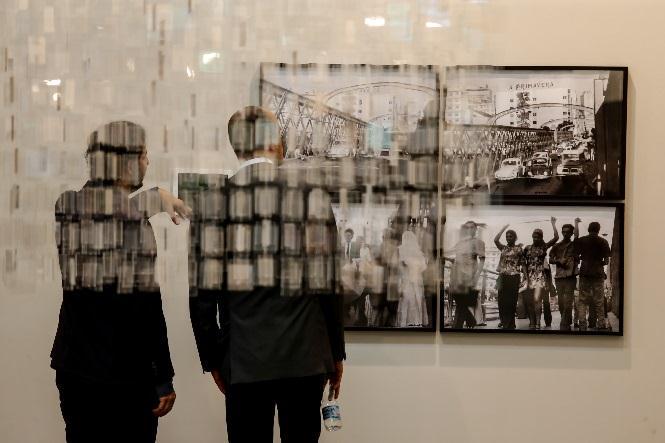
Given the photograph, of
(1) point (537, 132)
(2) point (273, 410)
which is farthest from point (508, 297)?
(2) point (273, 410)

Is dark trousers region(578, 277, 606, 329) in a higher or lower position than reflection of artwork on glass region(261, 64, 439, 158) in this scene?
lower

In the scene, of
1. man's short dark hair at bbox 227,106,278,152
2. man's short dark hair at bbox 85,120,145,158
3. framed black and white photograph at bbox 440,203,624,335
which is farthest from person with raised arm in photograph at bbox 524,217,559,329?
man's short dark hair at bbox 85,120,145,158

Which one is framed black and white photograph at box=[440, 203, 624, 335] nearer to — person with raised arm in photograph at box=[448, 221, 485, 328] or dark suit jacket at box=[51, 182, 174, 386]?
person with raised arm in photograph at box=[448, 221, 485, 328]

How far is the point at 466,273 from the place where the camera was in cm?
126

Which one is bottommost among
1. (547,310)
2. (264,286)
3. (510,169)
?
(547,310)

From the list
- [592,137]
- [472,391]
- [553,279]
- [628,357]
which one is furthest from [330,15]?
[628,357]

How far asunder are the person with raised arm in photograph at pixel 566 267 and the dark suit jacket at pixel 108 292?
830 mm

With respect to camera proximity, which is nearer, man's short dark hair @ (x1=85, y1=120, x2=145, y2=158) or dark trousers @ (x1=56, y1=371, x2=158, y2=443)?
man's short dark hair @ (x1=85, y1=120, x2=145, y2=158)

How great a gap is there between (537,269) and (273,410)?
2.16 feet

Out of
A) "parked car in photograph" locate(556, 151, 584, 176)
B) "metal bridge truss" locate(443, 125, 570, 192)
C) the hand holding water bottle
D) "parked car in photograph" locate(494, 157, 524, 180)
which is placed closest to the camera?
"metal bridge truss" locate(443, 125, 570, 192)

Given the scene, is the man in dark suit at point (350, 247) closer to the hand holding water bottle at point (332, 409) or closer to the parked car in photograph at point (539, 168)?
the hand holding water bottle at point (332, 409)

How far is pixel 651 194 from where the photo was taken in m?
1.47

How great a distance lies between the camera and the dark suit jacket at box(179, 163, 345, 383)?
3.05 ft

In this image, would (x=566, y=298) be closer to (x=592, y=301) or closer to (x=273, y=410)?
(x=592, y=301)
